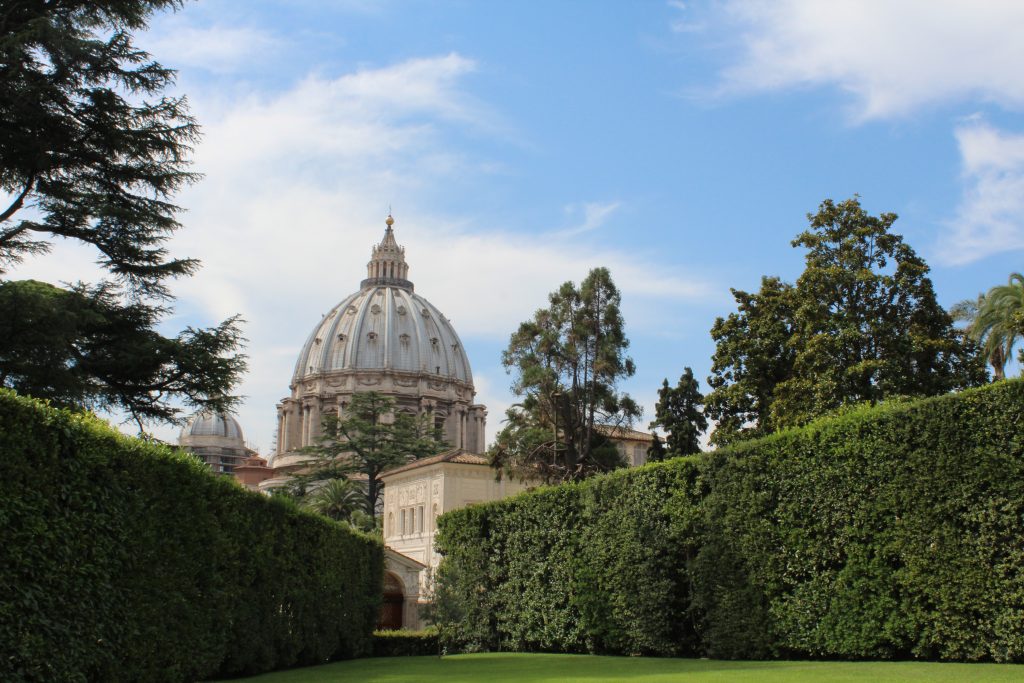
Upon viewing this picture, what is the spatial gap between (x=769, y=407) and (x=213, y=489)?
19036 mm

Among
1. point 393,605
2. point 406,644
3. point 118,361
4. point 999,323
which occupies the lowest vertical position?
point 406,644

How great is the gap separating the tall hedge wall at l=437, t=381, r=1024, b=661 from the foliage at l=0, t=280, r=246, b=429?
346 inches

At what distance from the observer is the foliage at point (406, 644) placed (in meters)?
29.5

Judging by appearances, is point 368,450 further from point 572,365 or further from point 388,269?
point 388,269

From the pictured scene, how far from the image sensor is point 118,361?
19656 millimetres

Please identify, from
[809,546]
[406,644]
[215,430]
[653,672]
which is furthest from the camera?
[215,430]

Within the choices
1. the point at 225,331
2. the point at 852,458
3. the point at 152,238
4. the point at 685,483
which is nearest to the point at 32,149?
the point at 152,238

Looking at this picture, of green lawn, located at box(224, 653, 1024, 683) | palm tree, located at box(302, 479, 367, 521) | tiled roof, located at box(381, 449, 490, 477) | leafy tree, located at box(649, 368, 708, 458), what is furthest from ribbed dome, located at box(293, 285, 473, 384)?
green lawn, located at box(224, 653, 1024, 683)

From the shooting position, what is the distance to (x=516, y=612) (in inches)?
977

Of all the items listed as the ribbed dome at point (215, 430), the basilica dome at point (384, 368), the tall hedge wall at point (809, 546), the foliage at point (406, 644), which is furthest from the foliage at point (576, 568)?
the ribbed dome at point (215, 430)

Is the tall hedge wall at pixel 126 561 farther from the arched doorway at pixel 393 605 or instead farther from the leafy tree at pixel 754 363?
the arched doorway at pixel 393 605

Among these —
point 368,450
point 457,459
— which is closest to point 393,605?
point 457,459

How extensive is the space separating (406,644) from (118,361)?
1414cm

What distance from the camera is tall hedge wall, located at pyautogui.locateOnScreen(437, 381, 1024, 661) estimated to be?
1336 centimetres
